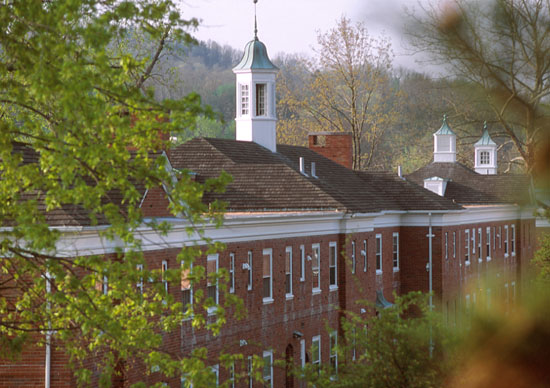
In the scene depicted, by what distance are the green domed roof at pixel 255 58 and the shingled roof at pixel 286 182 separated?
157 inches

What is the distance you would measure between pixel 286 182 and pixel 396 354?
24710mm

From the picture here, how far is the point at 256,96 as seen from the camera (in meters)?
44.8

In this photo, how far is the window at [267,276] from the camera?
2941 centimetres

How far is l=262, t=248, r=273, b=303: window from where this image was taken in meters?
29.4

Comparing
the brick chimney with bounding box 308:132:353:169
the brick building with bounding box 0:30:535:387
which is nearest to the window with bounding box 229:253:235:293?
the brick building with bounding box 0:30:535:387

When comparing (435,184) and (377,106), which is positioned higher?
(377,106)

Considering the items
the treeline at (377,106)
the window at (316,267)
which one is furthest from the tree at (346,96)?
the window at (316,267)

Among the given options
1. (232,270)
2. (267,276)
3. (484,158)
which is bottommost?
(267,276)

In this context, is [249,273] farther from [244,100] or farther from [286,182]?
[244,100]

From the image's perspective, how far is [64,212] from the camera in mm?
19609

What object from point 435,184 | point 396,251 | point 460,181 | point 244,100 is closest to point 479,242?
point 435,184

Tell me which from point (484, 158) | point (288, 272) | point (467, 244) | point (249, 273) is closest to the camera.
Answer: point (249, 273)

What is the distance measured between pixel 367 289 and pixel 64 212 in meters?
20.3

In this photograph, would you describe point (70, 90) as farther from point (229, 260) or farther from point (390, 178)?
point (390, 178)
